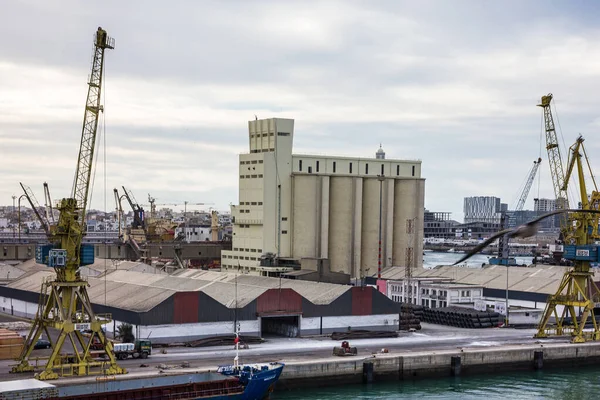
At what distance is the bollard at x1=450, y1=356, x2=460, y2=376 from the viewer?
47.6 m

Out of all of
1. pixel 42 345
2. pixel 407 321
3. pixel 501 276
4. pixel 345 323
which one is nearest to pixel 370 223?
pixel 501 276

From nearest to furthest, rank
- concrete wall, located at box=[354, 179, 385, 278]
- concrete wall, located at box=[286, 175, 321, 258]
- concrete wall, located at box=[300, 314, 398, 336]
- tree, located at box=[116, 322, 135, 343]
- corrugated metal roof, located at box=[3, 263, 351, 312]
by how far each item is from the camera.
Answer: tree, located at box=[116, 322, 135, 343]
corrugated metal roof, located at box=[3, 263, 351, 312]
concrete wall, located at box=[300, 314, 398, 336]
concrete wall, located at box=[286, 175, 321, 258]
concrete wall, located at box=[354, 179, 385, 278]

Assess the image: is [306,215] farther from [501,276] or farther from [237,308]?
[237,308]

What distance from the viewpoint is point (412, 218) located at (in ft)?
325

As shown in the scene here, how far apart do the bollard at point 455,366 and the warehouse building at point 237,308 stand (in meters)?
9.90

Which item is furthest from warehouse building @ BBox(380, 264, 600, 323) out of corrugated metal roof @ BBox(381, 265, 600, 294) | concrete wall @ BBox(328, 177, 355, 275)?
concrete wall @ BBox(328, 177, 355, 275)

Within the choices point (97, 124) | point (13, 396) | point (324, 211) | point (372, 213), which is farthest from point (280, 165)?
point (13, 396)

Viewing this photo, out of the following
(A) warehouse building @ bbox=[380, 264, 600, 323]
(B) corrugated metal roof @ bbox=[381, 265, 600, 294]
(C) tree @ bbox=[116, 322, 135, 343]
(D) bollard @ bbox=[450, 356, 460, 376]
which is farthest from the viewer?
(B) corrugated metal roof @ bbox=[381, 265, 600, 294]

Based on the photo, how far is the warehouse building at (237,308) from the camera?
50.8 meters

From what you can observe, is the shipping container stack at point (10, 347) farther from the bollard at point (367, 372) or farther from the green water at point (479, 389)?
the bollard at point (367, 372)

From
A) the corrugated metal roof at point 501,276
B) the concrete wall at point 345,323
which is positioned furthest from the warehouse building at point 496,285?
the concrete wall at point 345,323

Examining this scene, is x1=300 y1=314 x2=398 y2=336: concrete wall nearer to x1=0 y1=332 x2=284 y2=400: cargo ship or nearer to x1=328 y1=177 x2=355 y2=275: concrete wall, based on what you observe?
x1=0 y1=332 x2=284 y2=400: cargo ship

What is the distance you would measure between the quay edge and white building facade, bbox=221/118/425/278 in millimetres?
36400

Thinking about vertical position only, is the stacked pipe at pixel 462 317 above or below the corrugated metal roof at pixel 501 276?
below
